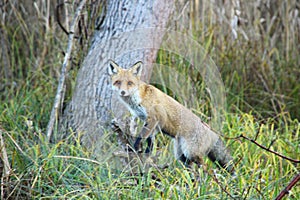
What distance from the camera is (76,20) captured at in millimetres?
5523

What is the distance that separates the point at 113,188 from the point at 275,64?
3.94 m

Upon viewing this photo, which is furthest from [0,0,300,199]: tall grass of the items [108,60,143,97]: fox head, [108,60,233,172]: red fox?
[108,60,143,97]: fox head

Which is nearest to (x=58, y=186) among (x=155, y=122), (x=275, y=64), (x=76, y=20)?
(x=155, y=122)

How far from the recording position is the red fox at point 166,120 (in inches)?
170

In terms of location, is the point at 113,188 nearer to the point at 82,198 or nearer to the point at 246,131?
the point at 82,198

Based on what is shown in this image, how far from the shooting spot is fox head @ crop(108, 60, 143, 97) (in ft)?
14.1

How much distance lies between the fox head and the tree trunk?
0.96 metres

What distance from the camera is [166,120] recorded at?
4535 mm

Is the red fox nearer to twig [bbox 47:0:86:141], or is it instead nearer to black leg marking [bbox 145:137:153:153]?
black leg marking [bbox 145:137:153:153]

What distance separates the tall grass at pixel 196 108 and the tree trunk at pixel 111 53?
0.91 feet

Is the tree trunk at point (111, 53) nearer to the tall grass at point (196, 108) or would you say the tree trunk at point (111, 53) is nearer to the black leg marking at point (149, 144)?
the tall grass at point (196, 108)

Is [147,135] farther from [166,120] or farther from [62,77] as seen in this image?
[62,77]

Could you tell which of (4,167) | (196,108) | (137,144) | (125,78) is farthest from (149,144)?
(196,108)

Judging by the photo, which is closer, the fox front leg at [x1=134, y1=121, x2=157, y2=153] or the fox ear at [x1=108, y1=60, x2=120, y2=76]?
the fox ear at [x1=108, y1=60, x2=120, y2=76]
